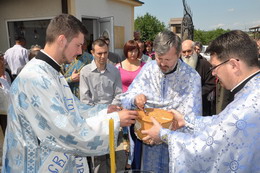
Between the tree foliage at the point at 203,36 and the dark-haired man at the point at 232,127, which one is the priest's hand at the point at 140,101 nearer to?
the dark-haired man at the point at 232,127

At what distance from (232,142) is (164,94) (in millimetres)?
1173

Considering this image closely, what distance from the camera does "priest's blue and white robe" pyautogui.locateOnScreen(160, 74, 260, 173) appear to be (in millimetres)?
1345

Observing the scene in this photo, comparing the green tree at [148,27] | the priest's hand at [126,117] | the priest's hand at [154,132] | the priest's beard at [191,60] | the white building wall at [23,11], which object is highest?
the green tree at [148,27]

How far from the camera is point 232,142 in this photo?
1382 millimetres

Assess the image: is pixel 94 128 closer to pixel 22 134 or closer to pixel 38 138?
pixel 38 138

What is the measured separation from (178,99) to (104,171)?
6.57 ft

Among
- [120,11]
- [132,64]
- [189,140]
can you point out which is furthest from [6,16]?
[189,140]

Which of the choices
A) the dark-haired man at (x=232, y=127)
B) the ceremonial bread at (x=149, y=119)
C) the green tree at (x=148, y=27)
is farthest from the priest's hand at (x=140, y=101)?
the green tree at (x=148, y=27)

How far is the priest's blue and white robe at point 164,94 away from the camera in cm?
241

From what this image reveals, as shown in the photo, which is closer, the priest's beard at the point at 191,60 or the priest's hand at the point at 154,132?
the priest's hand at the point at 154,132

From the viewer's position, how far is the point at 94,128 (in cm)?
165

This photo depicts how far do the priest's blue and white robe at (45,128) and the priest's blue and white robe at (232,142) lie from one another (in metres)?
0.61

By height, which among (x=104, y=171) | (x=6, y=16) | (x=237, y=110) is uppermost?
(x=6, y=16)

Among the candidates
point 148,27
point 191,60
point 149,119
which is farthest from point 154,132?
point 148,27
